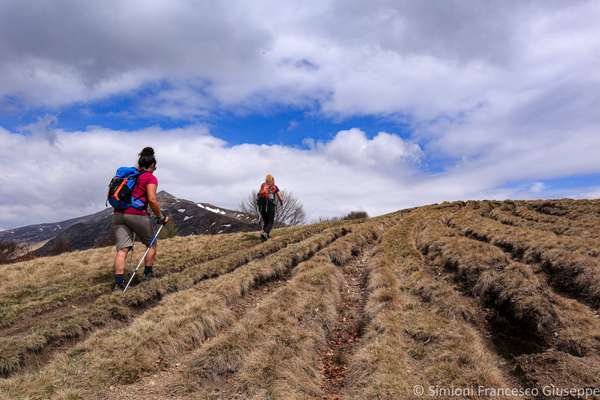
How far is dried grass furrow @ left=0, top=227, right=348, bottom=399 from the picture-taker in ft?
23.9

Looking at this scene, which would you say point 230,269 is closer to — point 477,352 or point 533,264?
point 477,352

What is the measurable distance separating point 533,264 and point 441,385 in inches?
481

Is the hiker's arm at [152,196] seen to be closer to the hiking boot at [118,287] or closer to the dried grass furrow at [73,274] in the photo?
the hiking boot at [118,287]

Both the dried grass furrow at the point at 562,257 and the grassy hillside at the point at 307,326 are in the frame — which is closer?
the grassy hillside at the point at 307,326

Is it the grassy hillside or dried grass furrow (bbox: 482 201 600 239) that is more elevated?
dried grass furrow (bbox: 482 201 600 239)

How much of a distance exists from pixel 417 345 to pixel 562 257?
33.2 feet

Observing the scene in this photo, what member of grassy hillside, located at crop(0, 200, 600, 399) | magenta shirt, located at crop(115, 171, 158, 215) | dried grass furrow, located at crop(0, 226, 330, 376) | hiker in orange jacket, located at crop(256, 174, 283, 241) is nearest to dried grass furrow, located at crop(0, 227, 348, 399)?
grassy hillside, located at crop(0, 200, 600, 399)

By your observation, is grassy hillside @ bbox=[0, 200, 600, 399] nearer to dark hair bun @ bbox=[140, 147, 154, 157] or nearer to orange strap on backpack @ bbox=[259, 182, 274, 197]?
dark hair bun @ bbox=[140, 147, 154, 157]

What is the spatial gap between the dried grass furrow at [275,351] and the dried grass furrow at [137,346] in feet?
Result: 2.89

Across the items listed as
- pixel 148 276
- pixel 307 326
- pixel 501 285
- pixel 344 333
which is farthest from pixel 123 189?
pixel 501 285

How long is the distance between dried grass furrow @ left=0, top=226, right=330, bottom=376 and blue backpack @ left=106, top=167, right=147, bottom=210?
296 cm

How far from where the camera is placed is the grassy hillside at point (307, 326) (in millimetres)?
8164

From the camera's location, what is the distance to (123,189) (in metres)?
13.0

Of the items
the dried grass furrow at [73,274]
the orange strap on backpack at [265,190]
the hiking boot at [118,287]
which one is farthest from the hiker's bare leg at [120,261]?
the orange strap on backpack at [265,190]
